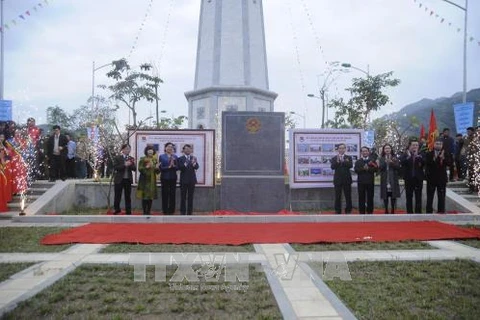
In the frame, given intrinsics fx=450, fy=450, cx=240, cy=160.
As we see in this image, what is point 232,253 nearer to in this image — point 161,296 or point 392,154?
point 161,296

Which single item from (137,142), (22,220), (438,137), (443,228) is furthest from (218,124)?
(443,228)

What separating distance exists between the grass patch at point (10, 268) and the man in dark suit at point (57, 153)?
286 inches

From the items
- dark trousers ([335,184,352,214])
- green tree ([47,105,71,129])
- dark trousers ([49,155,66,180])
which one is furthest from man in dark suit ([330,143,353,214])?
green tree ([47,105,71,129])

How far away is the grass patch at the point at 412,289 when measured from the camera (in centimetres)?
393

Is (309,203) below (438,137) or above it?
below

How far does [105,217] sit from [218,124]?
9.35 m

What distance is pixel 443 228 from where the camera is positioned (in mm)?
8602

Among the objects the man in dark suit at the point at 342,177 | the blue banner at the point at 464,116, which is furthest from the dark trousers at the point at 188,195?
the blue banner at the point at 464,116

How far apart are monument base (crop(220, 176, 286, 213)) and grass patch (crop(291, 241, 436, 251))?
429cm

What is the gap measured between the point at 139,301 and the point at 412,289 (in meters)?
2.74

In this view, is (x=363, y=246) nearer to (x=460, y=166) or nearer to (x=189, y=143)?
(x=189, y=143)

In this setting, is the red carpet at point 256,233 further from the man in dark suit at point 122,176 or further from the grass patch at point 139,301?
the grass patch at point 139,301

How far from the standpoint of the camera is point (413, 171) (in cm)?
1065

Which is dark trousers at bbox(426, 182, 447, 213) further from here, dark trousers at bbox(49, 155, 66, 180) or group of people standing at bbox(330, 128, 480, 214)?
dark trousers at bbox(49, 155, 66, 180)
